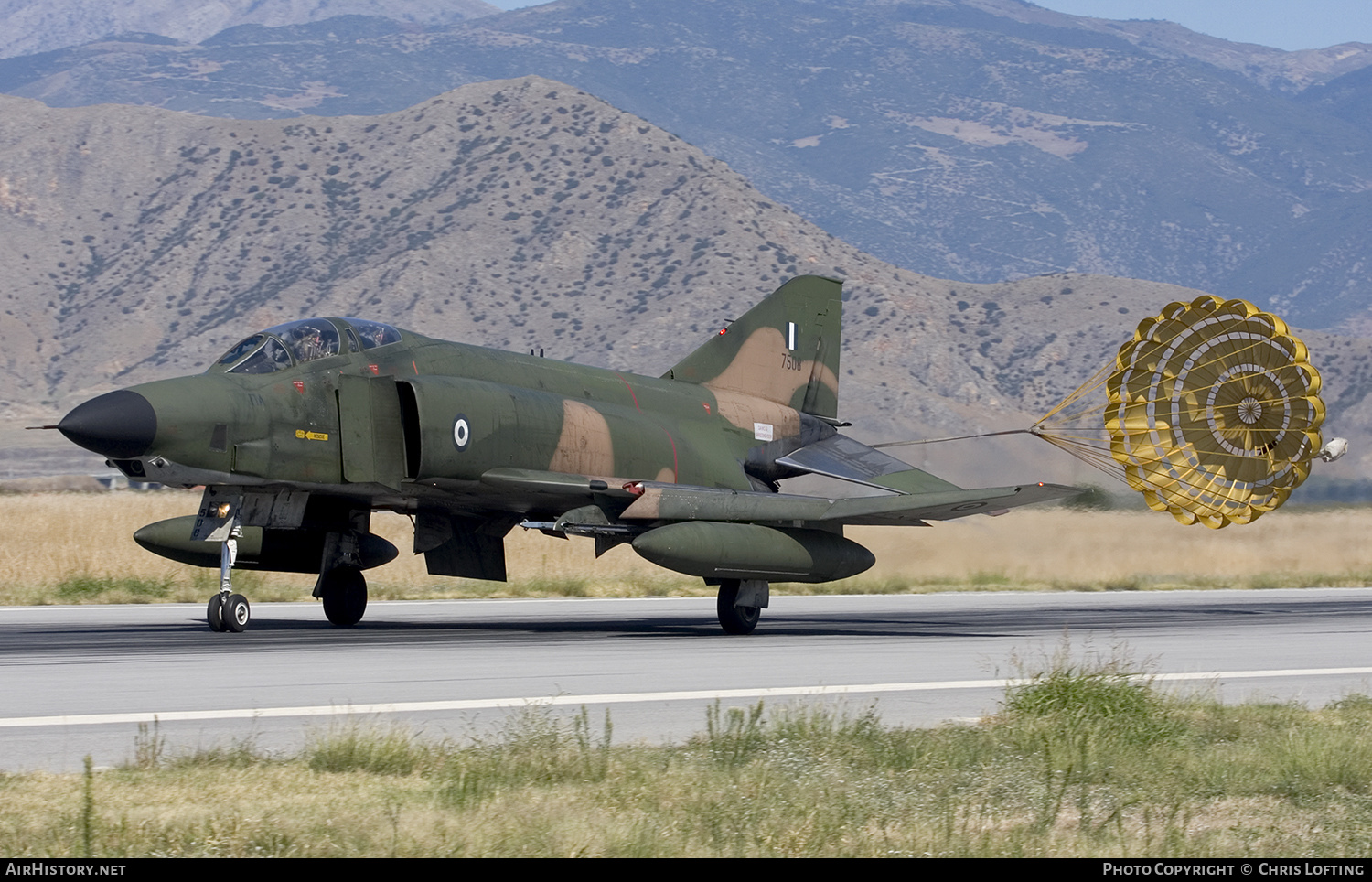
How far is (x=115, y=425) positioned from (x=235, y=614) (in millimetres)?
2954

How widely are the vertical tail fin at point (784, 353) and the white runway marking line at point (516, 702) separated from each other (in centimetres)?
1004

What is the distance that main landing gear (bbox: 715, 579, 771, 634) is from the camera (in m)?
19.2

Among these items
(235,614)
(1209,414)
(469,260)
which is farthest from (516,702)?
(469,260)

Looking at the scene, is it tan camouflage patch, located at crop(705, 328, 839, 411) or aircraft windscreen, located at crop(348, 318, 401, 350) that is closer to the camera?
aircraft windscreen, located at crop(348, 318, 401, 350)

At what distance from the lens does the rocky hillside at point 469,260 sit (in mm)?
131750

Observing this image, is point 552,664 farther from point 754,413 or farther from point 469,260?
point 469,260

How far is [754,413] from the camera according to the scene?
23109 mm

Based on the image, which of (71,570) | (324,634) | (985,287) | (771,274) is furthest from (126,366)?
(324,634)

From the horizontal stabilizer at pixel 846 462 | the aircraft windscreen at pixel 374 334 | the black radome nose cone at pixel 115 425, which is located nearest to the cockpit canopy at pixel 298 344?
the aircraft windscreen at pixel 374 334

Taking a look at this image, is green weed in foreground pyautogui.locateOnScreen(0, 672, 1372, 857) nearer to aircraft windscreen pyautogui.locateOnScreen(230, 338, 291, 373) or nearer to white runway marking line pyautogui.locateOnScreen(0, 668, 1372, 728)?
white runway marking line pyautogui.locateOnScreen(0, 668, 1372, 728)

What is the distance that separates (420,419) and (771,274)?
391ft

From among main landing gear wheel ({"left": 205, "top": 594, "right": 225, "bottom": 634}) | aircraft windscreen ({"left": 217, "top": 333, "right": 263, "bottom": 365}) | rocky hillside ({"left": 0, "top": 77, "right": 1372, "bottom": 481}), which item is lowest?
main landing gear wheel ({"left": 205, "top": 594, "right": 225, "bottom": 634})

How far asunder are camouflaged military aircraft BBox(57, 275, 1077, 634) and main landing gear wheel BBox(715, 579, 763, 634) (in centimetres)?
2

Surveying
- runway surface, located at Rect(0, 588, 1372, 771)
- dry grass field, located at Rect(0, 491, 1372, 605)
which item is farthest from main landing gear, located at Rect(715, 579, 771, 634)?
dry grass field, located at Rect(0, 491, 1372, 605)
